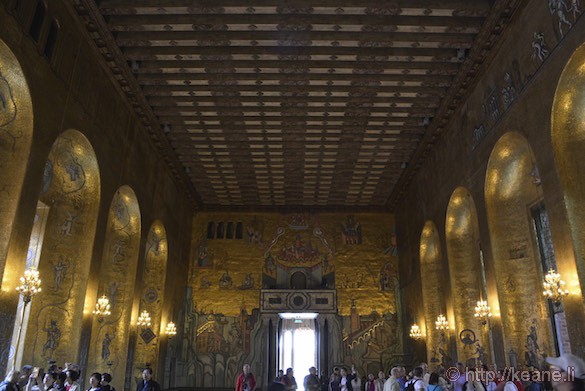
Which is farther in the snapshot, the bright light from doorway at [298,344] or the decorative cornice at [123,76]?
the bright light from doorway at [298,344]

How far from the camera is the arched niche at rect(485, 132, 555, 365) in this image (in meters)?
9.37

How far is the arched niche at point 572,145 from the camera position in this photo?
7.11 meters

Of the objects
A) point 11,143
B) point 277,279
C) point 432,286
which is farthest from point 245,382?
point 277,279

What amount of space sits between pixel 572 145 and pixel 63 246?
1004 centimetres

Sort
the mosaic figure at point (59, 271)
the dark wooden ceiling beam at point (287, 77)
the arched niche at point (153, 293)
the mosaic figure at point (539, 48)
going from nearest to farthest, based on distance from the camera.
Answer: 1. the mosaic figure at point (539, 48)
2. the mosaic figure at point (59, 271)
3. the dark wooden ceiling beam at point (287, 77)
4. the arched niche at point (153, 293)

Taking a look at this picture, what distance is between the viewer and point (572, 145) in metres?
7.54

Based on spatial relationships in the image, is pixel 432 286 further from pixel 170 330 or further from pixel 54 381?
pixel 54 381

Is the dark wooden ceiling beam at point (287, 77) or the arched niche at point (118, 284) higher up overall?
the dark wooden ceiling beam at point (287, 77)

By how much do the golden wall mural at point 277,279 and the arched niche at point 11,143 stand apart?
11621 millimetres

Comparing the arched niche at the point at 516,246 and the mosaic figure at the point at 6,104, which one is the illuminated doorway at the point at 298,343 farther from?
the mosaic figure at the point at 6,104

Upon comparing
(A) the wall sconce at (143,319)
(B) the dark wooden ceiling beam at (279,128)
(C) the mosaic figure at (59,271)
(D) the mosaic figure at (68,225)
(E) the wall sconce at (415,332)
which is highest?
(B) the dark wooden ceiling beam at (279,128)

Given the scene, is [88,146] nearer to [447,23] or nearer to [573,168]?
[447,23]

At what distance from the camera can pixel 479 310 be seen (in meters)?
10.7

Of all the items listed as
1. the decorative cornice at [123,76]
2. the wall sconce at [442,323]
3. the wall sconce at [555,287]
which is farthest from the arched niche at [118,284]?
the wall sconce at [555,287]
